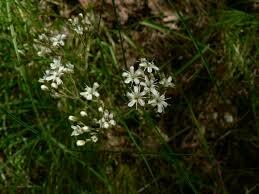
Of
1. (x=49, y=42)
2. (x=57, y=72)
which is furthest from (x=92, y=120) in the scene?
(x=49, y=42)

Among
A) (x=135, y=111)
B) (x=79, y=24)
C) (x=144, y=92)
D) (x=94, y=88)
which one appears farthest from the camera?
(x=135, y=111)

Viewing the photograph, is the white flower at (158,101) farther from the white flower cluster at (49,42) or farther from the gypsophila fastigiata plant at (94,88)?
the white flower cluster at (49,42)

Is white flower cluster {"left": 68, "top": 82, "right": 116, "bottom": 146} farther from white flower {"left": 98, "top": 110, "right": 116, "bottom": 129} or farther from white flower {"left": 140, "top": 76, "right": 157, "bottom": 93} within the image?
white flower {"left": 140, "top": 76, "right": 157, "bottom": 93}

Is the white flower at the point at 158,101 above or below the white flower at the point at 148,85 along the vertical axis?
below

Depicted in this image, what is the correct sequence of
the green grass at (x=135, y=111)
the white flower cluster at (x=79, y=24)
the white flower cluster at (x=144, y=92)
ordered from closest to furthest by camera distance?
the white flower cluster at (x=144, y=92) → the white flower cluster at (x=79, y=24) → the green grass at (x=135, y=111)

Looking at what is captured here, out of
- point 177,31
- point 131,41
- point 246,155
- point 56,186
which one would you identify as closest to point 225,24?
point 177,31

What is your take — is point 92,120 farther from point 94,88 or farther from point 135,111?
point 135,111

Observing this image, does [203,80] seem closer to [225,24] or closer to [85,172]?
[225,24]

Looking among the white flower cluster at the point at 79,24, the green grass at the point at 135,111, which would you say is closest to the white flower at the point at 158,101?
the green grass at the point at 135,111

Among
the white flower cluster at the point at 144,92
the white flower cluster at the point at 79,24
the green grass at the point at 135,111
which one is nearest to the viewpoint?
the white flower cluster at the point at 144,92

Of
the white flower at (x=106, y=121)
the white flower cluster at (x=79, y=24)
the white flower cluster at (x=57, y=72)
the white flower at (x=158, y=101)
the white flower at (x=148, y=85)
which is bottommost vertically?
the white flower at (x=106, y=121)
